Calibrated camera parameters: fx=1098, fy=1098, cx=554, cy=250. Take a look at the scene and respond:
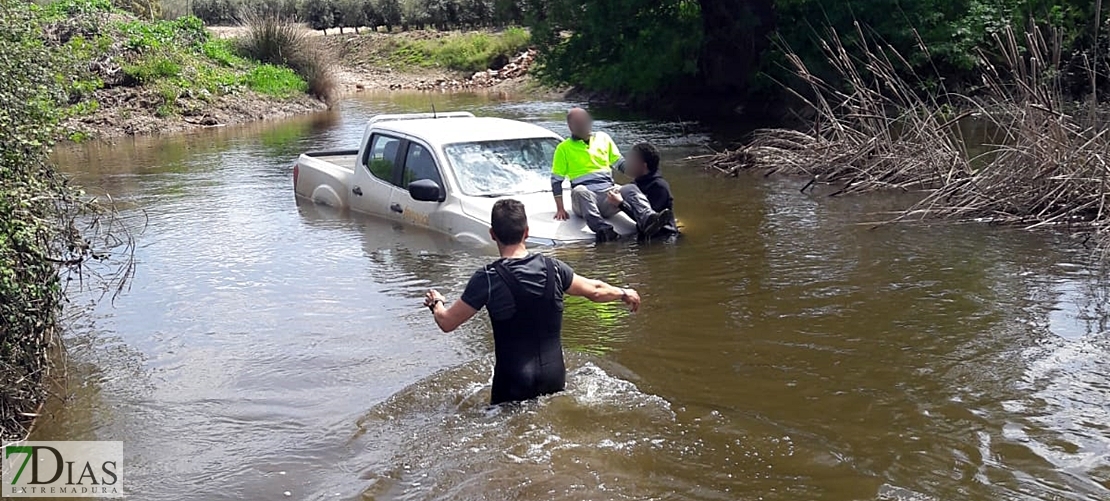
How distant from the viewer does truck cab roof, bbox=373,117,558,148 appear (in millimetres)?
12047

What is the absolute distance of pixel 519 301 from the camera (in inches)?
224

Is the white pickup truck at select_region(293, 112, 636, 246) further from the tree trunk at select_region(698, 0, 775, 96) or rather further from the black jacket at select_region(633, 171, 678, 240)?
the tree trunk at select_region(698, 0, 775, 96)

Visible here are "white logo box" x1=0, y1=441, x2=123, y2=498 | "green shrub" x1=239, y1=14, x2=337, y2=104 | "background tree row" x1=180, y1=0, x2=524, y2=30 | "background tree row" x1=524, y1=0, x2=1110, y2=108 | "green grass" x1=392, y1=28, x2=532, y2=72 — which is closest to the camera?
"white logo box" x1=0, y1=441, x2=123, y2=498

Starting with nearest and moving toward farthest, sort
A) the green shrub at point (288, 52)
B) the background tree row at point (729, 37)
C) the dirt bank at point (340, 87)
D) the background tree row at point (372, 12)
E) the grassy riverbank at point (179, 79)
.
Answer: the background tree row at point (729, 37), the dirt bank at point (340, 87), the grassy riverbank at point (179, 79), the green shrub at point (288, 52), the background tree row at point (372, 12)

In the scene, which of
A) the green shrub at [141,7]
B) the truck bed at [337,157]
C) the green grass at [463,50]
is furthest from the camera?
the green grass at [463,50]

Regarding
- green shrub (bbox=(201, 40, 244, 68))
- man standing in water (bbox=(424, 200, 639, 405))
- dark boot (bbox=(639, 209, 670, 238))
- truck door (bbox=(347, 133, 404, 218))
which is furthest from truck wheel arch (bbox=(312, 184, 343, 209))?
green shrub (bbox=(201, 40, 244, 68))

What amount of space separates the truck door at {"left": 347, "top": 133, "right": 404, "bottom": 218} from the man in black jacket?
108 inches

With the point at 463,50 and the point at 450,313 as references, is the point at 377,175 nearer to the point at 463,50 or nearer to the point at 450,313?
the point at 450,313

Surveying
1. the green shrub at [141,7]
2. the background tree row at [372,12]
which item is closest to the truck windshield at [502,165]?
the green shrub at [141,7]

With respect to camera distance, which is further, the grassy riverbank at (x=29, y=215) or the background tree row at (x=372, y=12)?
the background tree row at (x=372, y=12)

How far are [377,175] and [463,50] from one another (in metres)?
42.9

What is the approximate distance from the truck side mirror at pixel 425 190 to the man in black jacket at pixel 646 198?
1.80m

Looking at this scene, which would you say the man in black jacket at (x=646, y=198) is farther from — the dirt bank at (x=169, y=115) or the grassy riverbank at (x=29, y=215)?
the dirt bank at (x=169, y=115)

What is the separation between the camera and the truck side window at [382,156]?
12633 mm
